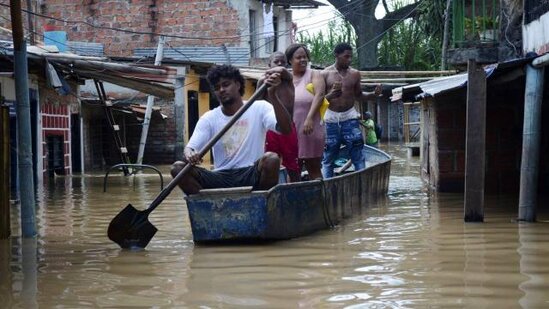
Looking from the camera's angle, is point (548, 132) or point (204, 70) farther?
point (204, 70)

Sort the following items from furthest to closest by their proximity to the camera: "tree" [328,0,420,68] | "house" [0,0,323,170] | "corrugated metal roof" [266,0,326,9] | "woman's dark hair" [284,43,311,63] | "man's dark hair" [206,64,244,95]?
"tree" [328,0,420,68]
"corrugated metal roof" [266,0,326,9]
"house" [0,0,323,170]
"woman's dark hair" [284,43,311,63]
"man's dark hair" [206,64,244,95]

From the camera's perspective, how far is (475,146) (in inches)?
361

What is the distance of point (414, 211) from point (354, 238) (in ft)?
8.44

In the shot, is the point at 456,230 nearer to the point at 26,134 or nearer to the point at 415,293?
the point at 415,293

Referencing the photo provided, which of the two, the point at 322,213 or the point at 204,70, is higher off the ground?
the point at 204,70

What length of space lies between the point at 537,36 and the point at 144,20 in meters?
19.0

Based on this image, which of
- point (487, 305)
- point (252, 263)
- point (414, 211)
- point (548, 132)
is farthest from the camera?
point (548, 132)

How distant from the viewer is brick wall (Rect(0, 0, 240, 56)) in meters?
28.9

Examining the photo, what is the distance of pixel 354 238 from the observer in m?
8.32

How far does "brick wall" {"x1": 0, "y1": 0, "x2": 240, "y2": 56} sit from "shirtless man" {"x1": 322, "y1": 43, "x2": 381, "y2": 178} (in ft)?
57.9

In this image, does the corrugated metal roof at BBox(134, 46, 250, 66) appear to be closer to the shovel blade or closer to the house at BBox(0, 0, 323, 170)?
the house at BBox(0, 0, 323, 170)

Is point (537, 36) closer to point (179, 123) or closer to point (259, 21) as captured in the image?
point (179, 123)

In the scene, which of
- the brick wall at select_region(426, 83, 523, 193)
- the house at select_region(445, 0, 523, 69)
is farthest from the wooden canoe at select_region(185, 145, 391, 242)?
the house at select_region(445, 0, 523, 69)

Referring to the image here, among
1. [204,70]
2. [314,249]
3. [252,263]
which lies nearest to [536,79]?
[314,249]
